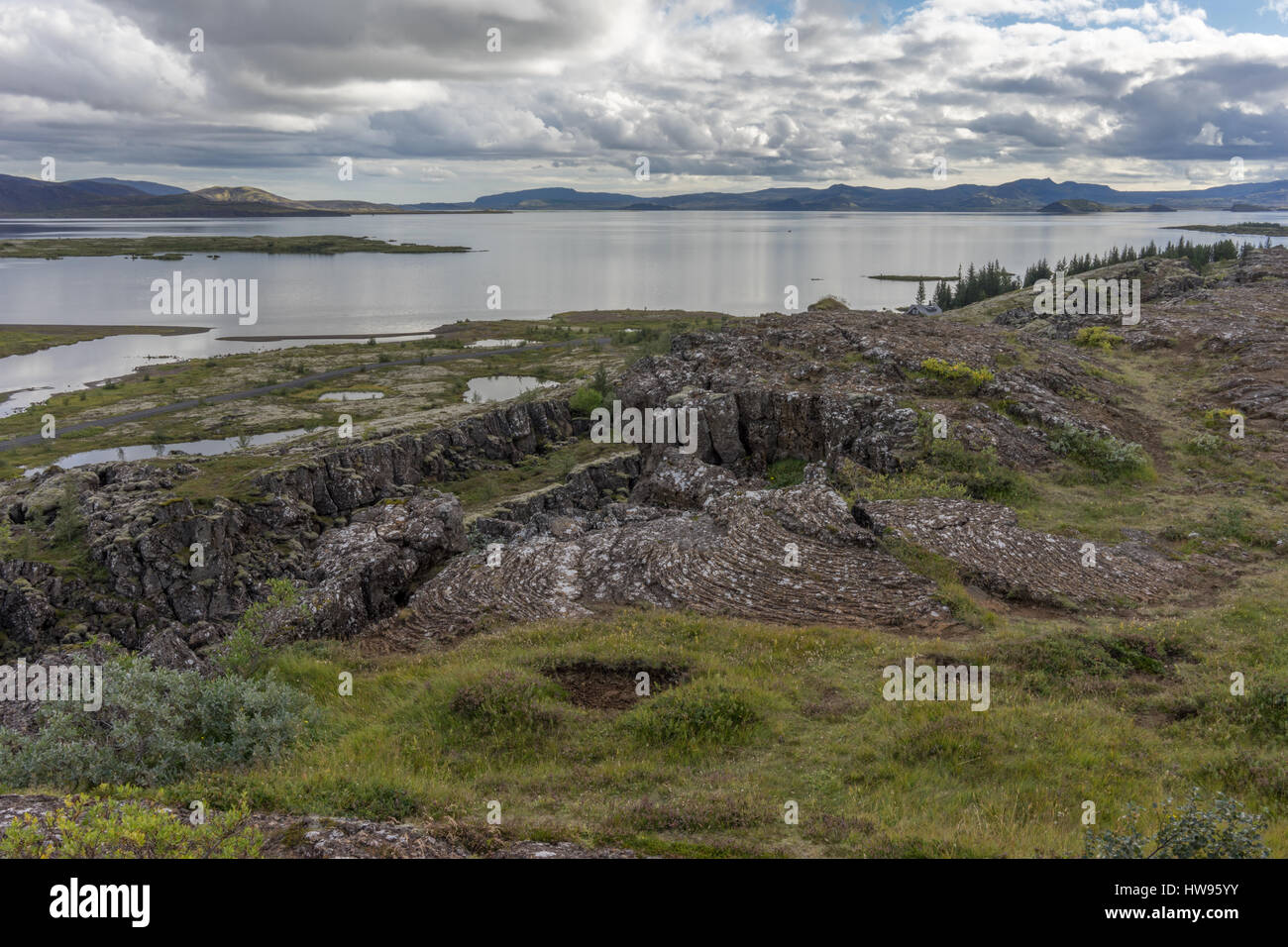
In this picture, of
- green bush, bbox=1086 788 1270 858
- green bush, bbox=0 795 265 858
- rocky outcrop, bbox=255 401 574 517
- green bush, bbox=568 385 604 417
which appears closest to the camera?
green bush, bbox=0 795 265 858

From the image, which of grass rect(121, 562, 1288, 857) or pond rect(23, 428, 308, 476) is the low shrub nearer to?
A: grass rect(121, 562, 1288, 857)

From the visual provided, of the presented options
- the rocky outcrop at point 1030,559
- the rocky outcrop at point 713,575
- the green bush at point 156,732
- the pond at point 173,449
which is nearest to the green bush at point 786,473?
the rocky outcrop at point 713,575

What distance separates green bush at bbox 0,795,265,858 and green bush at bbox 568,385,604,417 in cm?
6670

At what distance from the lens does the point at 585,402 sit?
75500mm

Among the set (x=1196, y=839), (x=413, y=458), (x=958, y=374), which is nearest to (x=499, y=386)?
(x=413, y=458)

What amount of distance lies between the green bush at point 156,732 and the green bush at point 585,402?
60911mm

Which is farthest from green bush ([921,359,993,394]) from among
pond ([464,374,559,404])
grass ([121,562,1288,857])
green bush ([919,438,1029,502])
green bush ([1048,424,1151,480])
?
pond ([464,374,559,404])

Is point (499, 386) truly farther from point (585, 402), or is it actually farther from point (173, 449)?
point (173, 449)

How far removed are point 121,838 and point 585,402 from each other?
6821 centimetres

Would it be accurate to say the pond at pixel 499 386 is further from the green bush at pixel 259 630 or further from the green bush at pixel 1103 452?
the green bush at pixel 259 630

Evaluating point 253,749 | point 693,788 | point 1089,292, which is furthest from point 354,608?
point 1089,292

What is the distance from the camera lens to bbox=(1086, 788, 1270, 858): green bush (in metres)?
8.23

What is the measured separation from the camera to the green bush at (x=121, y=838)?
7855 millimetres

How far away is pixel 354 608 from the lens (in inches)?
882
